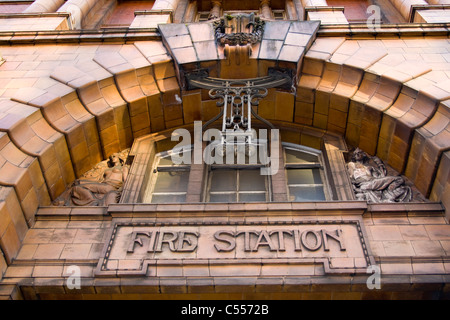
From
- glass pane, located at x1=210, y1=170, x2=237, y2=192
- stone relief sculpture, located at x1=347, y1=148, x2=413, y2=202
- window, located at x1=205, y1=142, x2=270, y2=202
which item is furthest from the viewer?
glass pane, located at x1=210, y1=170, x2=237, y2=192

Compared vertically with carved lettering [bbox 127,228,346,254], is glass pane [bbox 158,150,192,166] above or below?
above

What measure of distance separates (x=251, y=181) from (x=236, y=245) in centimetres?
258

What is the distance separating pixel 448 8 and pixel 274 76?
18.2ft

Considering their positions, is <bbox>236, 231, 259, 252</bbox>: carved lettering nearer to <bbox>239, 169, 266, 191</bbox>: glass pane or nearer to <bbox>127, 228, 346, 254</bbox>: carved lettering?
<bbox>127, 228, 346, 254</bbox>: carved lettering

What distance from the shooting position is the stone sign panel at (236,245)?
7387 millimetres

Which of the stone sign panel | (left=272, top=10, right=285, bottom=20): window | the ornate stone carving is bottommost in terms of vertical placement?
the stone sign panel

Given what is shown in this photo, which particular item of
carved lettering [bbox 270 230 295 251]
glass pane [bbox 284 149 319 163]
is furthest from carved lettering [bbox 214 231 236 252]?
glass pane [bbox 284 149 319 163]

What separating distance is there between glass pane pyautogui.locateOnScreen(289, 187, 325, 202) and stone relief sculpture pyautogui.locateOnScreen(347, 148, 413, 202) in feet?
2.27

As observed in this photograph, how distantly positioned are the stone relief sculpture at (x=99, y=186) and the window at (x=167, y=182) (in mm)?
650

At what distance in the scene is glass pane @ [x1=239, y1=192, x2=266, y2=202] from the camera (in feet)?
31.5

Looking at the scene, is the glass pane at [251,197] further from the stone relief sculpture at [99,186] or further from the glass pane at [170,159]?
the stone relief sculpture at [99,186]

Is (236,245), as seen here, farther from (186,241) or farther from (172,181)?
(172,181)

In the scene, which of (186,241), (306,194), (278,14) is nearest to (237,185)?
(306,194)
